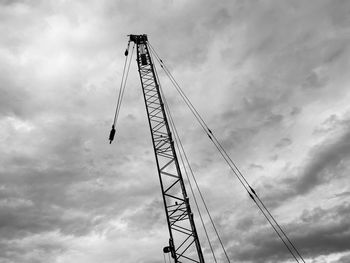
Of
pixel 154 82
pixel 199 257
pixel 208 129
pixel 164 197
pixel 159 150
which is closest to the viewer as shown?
pixel 199 257

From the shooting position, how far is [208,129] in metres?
33.0

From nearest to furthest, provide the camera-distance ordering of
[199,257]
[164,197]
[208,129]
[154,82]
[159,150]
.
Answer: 1. [199,257]
2. [164,197]
3. [159,150]
4. [208,129]
5. [154,82]

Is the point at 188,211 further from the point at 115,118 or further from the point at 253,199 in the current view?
the point at 115,118

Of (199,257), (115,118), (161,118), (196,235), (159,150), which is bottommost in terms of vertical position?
(199,257)

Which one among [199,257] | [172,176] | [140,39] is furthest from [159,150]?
[140,39]

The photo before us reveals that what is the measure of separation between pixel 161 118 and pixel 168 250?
1425 centimetres

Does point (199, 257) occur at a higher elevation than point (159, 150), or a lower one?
lower

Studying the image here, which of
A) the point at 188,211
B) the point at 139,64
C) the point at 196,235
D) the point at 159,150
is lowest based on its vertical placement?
the point at 196,235

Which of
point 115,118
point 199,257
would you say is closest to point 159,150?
point 115,118

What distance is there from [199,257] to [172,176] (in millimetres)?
7707

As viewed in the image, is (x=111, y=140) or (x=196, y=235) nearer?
(x=196, y=235)

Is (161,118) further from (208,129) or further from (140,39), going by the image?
(140,39)

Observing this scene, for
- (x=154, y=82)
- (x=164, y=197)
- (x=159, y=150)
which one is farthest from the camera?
(x=154, y=82)

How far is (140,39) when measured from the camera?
37.5 meters
